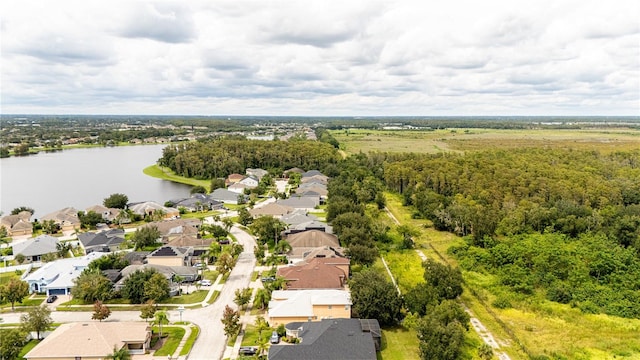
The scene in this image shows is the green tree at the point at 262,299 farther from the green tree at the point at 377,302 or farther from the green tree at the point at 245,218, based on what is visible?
the green tree at the point at 245,218

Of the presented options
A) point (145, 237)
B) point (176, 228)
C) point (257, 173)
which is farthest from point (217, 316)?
point (257, 173)

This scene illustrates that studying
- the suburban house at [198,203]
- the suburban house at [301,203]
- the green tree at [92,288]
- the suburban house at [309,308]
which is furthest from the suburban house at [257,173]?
the suburban house at [309,308]

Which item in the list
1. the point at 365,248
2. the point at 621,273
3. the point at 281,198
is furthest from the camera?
the point at 281,198

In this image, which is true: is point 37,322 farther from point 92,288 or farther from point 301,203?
point 301,203

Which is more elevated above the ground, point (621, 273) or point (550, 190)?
point (550, 190)

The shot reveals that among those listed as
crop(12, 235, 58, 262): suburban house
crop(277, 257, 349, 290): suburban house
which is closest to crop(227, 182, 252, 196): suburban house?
crop(12, 235, 58, 262): suburban house

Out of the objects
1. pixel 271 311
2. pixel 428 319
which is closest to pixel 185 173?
pixel 271 311

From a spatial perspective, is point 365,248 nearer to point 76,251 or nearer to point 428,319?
point 428,319
